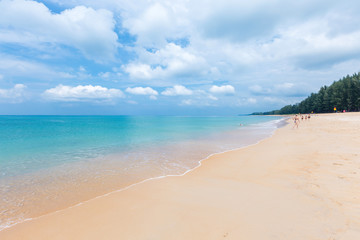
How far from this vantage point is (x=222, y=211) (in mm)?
3992

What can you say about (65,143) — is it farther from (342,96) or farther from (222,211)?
(342,96)

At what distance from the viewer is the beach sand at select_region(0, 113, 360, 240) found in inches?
128

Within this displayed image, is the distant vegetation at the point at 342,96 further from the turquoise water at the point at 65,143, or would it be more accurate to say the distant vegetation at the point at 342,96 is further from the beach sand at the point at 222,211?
the beach sand at the point at 222,211

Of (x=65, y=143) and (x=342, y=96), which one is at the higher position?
(x=342, y=96)

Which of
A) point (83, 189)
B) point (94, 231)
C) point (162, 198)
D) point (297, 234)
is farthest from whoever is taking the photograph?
point (83, 189)

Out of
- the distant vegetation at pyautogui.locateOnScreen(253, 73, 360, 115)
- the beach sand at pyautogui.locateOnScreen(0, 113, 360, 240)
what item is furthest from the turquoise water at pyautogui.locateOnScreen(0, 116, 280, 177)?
the distant vegetation at pyautogui.locateOnScreen(253, 73, 360, 115)

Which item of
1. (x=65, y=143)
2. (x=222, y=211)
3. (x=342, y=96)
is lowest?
(x=65, y=143)

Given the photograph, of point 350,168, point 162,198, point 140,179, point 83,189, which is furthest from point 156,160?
point 350,168

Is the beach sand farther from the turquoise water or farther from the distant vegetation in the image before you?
the distant vegetation

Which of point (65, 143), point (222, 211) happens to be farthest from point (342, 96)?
point (65, 143)

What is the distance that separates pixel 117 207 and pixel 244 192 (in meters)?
3.63

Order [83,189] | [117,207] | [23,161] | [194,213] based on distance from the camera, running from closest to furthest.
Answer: [194,213] < [117,207] < [83,189] < [23,161]

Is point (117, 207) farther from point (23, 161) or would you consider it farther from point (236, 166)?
point (23, 161)

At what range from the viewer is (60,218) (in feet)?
13.7
